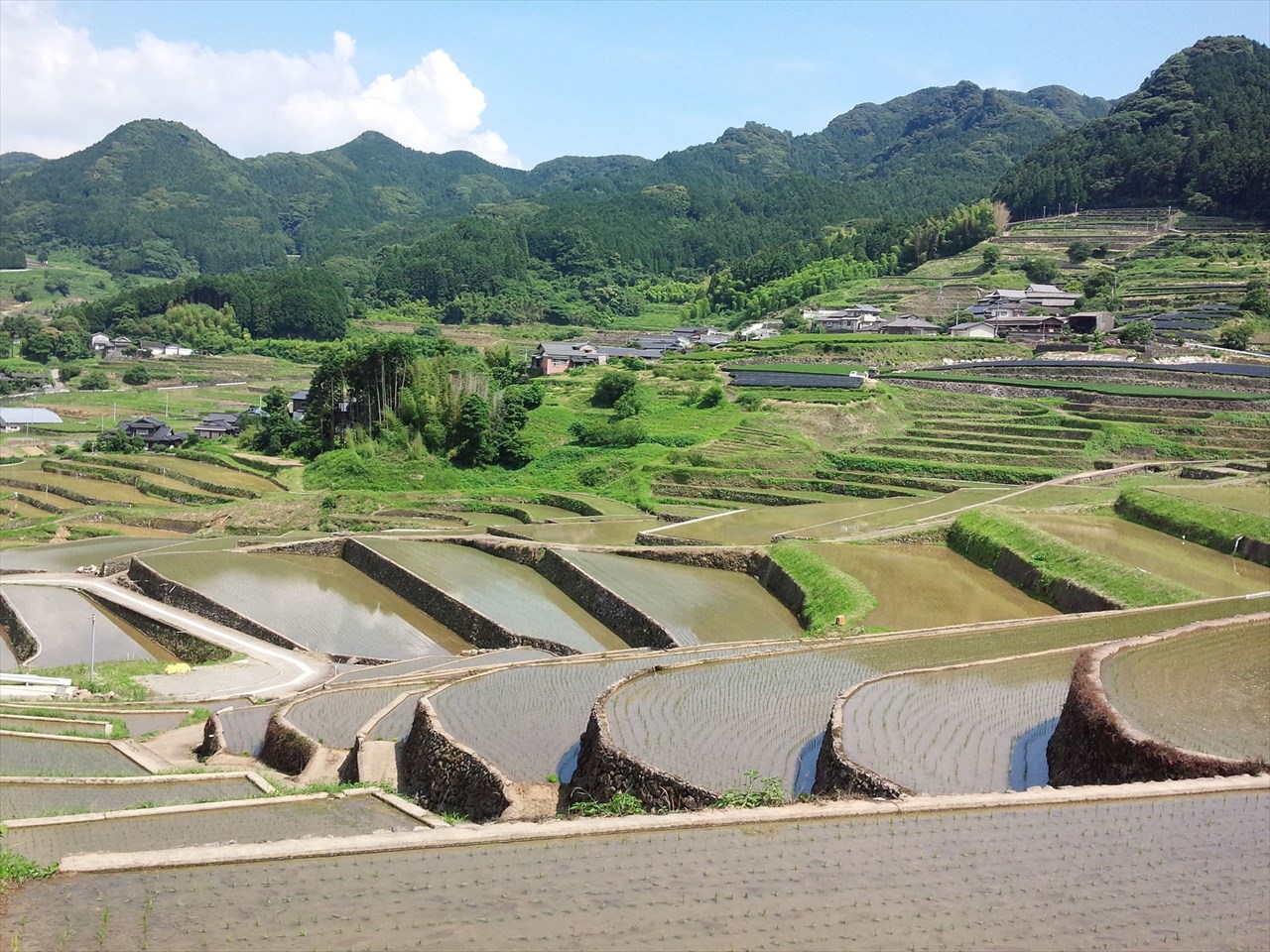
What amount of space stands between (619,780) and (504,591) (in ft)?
53.4

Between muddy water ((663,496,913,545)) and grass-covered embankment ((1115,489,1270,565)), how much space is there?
686 centimetres

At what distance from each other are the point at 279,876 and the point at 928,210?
130193 mm

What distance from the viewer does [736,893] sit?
772cm

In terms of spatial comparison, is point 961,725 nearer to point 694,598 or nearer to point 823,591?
point 823,591

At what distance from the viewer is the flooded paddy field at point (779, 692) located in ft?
38.7

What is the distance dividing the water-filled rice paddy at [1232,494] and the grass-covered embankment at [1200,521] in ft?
2.77

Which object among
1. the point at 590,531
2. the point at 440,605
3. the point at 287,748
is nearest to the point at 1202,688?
the point at 287,748

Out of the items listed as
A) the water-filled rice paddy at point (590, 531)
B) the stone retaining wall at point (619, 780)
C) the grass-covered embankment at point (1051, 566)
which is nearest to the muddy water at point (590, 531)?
the water-filled rice paddy at point (590, 531)

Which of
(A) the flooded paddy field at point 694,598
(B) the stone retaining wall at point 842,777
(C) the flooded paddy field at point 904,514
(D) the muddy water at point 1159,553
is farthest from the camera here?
(C) the flooded paddy field at point 904,514

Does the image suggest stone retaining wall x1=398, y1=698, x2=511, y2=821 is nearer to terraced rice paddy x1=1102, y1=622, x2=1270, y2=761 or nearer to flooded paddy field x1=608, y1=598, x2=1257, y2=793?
flooded paddy field x1=608, y1=598, x2=1257, y2=793

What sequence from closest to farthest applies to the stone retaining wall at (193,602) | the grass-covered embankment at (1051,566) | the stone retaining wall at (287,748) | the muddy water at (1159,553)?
the stone retaining wall at (287,748) < the grass-covered embankment at (1051,566) < the muddy water at (1159,553) < the stone retaining wall at (193,602)

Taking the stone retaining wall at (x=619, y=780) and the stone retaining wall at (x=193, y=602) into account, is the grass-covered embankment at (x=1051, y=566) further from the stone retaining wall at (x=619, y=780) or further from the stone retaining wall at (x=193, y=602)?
the stone retaining wall at (x=193, y=602)

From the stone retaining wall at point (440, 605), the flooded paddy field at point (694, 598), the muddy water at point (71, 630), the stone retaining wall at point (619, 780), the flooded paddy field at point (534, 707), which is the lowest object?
the muddy water at point (71, 630)

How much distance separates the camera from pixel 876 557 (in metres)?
26.4
